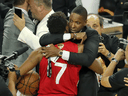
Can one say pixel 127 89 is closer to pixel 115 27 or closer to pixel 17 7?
pixel 17 7

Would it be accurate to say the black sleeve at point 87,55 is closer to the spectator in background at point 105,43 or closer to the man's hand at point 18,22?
the man's hand at point 18,22

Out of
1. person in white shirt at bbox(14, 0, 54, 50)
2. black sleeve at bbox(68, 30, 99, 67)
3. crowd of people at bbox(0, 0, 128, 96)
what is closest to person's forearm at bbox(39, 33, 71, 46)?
crowd of people at bbox(0, 0, 128, 96)

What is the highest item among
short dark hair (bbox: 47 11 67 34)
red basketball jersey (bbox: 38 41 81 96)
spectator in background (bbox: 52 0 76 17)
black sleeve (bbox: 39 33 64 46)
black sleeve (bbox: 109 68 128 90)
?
short dark hair (bbox: 47 11 67 34)

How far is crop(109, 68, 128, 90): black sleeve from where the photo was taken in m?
1.86

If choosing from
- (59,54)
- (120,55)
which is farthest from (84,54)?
(120,55)

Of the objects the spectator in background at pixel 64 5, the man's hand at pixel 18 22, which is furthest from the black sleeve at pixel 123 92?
the spectator in background at pixel 64 5

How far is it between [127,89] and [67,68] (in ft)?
2.16

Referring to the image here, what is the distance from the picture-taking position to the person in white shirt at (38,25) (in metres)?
1.96

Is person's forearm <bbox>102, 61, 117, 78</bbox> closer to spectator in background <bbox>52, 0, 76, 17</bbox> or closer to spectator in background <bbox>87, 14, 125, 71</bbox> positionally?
spectator in background <bbox>87, 14, 125, 71</bbox>

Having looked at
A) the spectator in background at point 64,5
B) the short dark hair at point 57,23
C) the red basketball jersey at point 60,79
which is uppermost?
the short dark hair at point 57,23

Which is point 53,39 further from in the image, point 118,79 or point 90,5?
point 90,5

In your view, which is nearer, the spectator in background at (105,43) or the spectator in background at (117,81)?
the spectator in background at (117,81)

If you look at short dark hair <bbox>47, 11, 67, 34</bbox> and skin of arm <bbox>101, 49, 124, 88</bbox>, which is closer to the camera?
short dark hair <bbox>47, 11, 67, 34</bbox>

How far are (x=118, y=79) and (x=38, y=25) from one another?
97 centimetres
